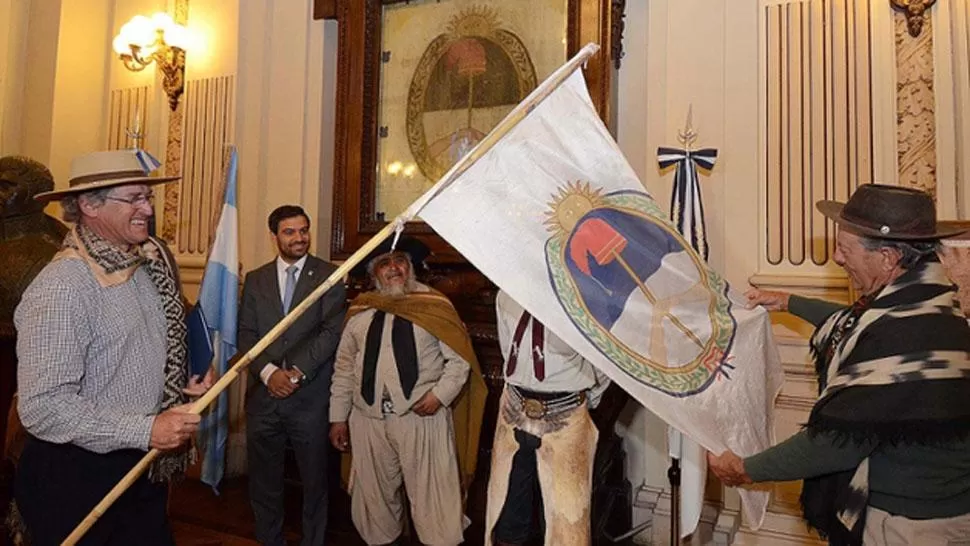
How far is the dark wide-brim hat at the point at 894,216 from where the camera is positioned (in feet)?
5.51

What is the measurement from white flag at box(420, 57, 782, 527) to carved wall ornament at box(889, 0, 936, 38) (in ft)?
6.58

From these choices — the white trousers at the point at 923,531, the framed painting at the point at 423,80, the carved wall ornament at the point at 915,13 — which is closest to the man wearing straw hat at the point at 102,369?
the white trousers at the point at 923,531

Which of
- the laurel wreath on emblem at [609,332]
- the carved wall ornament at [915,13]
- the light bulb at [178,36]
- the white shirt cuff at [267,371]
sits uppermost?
the light bulb at [178,36]

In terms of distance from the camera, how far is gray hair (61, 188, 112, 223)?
1.85 meters

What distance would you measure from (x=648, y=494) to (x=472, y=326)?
4.06 feet

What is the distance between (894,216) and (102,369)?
2017 millimetres

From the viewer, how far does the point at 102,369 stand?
1739 mm

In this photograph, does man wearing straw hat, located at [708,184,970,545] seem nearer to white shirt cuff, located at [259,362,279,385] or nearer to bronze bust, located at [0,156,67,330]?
white shirt cuff, located at [259,362,279,385]

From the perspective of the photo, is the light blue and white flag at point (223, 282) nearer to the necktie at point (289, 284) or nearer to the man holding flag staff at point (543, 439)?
the necktie at point (289, 284)

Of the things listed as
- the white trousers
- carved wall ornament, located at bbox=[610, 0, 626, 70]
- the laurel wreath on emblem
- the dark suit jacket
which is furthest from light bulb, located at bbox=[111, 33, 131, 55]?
the white trousers

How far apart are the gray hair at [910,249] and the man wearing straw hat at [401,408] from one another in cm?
182

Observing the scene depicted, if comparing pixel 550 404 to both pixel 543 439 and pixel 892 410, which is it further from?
pixel 892 410

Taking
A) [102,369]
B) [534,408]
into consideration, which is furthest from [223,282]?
[534,408]

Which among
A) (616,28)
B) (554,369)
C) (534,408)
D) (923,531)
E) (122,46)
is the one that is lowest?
(923,531)
